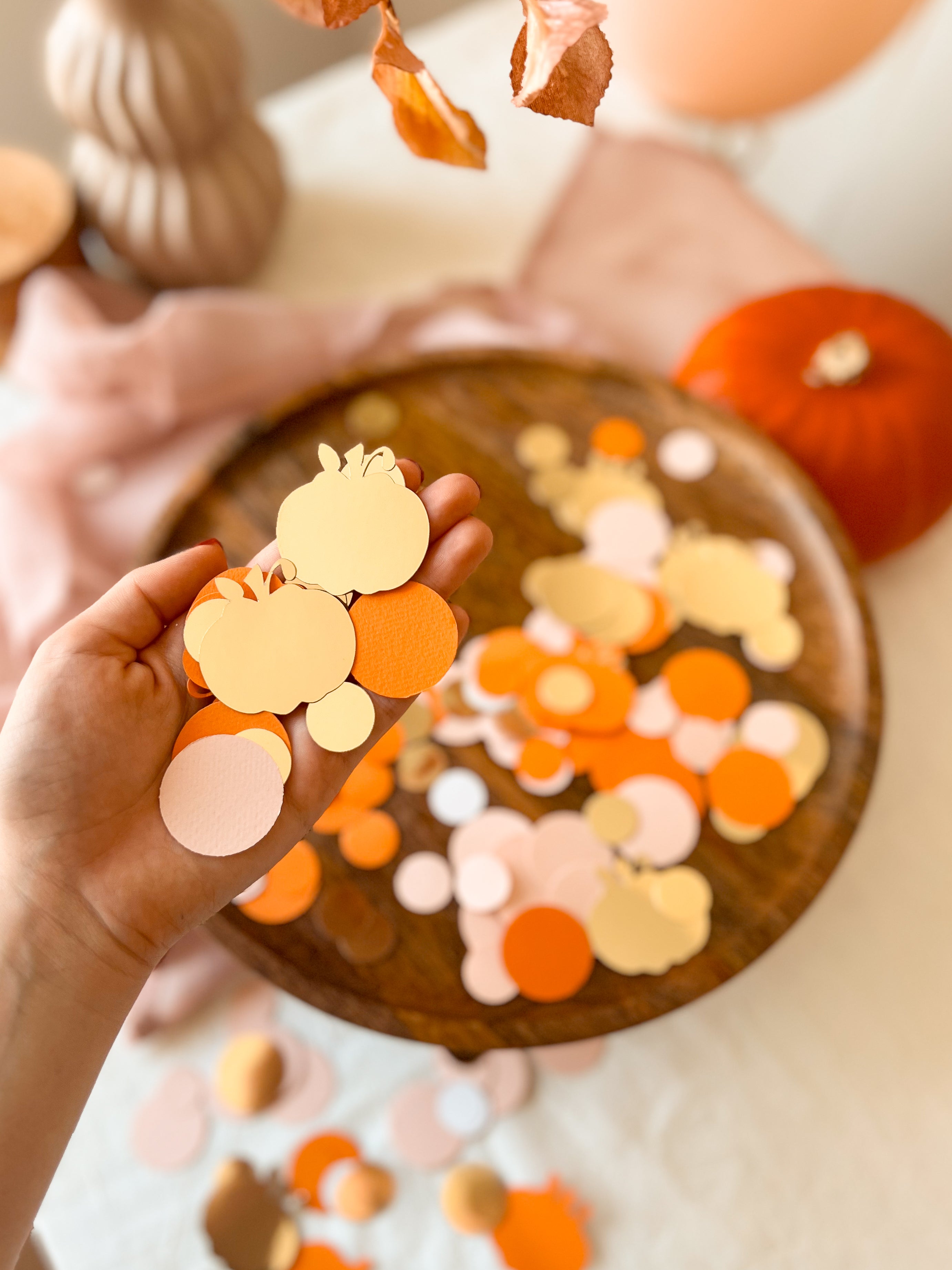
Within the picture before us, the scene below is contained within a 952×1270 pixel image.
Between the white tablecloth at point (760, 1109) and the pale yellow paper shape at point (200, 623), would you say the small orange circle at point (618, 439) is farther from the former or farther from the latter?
the pale yellow paper shape at point (200, 623)

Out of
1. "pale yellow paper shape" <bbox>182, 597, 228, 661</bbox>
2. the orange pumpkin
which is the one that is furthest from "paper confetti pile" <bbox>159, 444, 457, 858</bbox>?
the orange pumpkin

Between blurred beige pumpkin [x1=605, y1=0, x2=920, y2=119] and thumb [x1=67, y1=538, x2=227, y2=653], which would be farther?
blurred beige pumpkin [x1=605, y1=0, x2=920, y2=119]

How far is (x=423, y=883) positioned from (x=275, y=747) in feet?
0.63

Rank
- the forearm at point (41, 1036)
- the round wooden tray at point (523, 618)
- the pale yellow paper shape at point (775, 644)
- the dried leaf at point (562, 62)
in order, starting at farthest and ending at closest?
1. the pale yellow paper shape at point (775, 644)
2. the round wooden tray at point (523, 618)
3. the forearm at point (41, 1036)
4. the dried leaf at point (562, 62)

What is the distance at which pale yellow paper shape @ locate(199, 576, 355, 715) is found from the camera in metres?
0.48

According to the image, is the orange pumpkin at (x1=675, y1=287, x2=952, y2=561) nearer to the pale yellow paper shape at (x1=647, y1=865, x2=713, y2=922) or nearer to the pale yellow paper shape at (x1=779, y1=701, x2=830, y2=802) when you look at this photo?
the pale yellow paper shape at (x1=779, y1=701, x2=830, y2=802)

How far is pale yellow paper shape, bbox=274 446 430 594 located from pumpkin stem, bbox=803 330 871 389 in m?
0.40

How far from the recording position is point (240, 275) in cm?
96

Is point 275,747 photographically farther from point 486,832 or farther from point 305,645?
point 486,832

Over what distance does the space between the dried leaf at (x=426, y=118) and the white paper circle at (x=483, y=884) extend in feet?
1.32

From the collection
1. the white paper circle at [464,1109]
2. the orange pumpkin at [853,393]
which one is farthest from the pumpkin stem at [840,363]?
the white paper circle at [464,1109]

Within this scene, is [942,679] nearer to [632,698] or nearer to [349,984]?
[632,698]

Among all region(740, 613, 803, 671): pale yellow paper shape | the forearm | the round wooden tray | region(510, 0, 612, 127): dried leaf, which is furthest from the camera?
region(740, 613, 803, 671): pale yellow paper shape

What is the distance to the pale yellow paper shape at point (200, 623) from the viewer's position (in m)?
0.48
